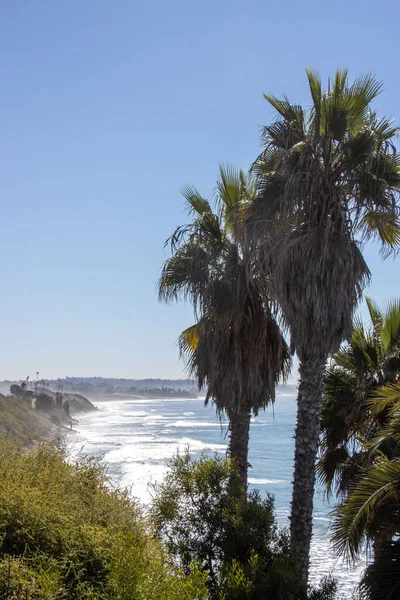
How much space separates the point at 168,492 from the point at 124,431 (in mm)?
87745

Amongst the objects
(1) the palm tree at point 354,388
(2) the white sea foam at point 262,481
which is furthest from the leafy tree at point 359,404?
(2) the white sea foam at point 262,481

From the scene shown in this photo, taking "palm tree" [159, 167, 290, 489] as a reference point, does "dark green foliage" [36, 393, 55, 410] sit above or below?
below

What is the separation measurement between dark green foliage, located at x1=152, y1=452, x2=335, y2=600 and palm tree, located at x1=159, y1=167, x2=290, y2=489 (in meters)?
1.89

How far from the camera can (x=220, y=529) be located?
1017cm

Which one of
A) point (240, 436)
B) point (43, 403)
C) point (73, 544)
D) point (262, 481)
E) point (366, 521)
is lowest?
point (262, 481)

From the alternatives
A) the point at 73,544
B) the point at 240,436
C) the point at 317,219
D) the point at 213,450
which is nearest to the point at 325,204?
the point at 317,219

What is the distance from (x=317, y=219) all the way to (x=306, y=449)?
424 centimetres

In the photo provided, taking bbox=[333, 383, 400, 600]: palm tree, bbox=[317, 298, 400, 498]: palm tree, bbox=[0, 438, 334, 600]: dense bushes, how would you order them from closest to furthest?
1. bbox=[0, 438, 334, 600]: dense bushes
2. bbox=[333, 383, 400, 600]: palm tree
3. bbox=[317, 298, 400, 498]: palm tree

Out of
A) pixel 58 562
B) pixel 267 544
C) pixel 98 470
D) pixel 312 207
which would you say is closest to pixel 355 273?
pixel 312 207

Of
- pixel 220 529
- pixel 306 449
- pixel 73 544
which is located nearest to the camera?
pixel 73 544

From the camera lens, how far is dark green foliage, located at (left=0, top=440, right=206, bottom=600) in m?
5.70

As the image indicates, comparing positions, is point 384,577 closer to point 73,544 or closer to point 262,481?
point 73,544

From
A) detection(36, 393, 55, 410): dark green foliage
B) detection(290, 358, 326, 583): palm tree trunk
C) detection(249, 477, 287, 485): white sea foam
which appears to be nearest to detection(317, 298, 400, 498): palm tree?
detection(290, 358, 326, 583): palm tree trunk

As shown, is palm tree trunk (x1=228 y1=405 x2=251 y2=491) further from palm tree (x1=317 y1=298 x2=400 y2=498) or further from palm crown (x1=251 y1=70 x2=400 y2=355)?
palm crown (x1=251 y1=70 x2=400 y2=355)
